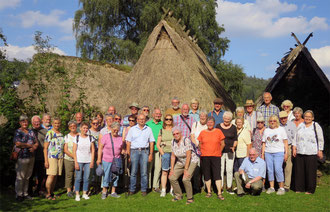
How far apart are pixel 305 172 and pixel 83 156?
5031 mm

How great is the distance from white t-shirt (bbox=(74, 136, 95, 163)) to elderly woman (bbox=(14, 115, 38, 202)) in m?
0.91

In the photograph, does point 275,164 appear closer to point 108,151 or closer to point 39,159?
point 108,151

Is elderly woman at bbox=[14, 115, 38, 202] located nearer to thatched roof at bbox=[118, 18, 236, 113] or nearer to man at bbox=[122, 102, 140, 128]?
man at bbox=[122, 102, 140, 128]

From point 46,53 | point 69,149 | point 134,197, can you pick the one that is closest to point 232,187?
point 134,197

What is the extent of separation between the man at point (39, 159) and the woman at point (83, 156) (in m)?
0.86

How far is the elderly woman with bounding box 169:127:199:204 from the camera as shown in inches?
236

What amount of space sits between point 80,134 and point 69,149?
40cm

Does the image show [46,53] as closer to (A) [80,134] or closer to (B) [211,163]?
(A) [80,134]

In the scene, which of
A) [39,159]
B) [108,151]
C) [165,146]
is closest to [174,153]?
[165,146]

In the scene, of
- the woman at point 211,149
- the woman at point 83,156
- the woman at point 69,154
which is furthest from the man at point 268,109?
the woman at point 69,154

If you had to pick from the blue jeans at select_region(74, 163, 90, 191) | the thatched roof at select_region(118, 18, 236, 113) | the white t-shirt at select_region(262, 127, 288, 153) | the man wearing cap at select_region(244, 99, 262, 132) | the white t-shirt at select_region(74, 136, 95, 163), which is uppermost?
the thatched roof at select_region(118, 18, 236, 113)

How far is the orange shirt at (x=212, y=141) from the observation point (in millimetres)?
6105

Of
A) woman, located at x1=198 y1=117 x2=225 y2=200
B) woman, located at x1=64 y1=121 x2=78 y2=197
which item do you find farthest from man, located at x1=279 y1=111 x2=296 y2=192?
woman, located at x1=64 y1=121 x2=78 y2=197

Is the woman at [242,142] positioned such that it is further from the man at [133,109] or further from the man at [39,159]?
the man at [39,159]
